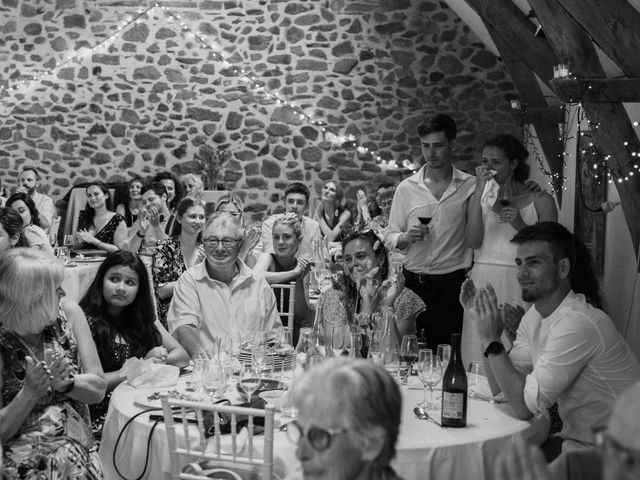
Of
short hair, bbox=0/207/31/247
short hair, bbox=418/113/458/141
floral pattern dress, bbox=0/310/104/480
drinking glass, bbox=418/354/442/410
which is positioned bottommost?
floral pattern dress, bbox=0/310/104/480

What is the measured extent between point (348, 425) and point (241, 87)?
345 inches

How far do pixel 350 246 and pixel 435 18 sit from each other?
6736 mm

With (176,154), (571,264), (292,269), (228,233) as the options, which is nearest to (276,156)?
(176,154)

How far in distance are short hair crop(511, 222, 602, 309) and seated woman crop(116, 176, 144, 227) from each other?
5917 millimetres

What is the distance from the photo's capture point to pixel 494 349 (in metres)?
2.55

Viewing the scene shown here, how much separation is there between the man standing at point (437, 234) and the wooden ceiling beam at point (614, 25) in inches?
31.1

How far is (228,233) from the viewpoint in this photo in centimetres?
356

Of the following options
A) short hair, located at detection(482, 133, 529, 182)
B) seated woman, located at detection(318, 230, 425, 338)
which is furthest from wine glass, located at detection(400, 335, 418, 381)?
short hair, located at detection(482, 133, 529, 182)

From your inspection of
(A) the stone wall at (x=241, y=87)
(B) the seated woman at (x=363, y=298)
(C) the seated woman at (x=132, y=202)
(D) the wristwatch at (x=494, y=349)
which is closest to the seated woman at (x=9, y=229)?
(B) the seated woman at (x=363, y=298)

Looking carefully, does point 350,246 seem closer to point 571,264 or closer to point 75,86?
point 571,264

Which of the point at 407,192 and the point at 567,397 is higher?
the point at 407,192

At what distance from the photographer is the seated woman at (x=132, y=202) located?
8305 mm

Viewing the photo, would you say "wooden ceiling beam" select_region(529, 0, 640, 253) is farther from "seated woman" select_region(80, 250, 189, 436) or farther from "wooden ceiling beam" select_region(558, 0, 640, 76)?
"seated woman" select_region(80, 250, 189, 436)

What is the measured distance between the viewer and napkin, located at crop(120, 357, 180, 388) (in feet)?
8.96
